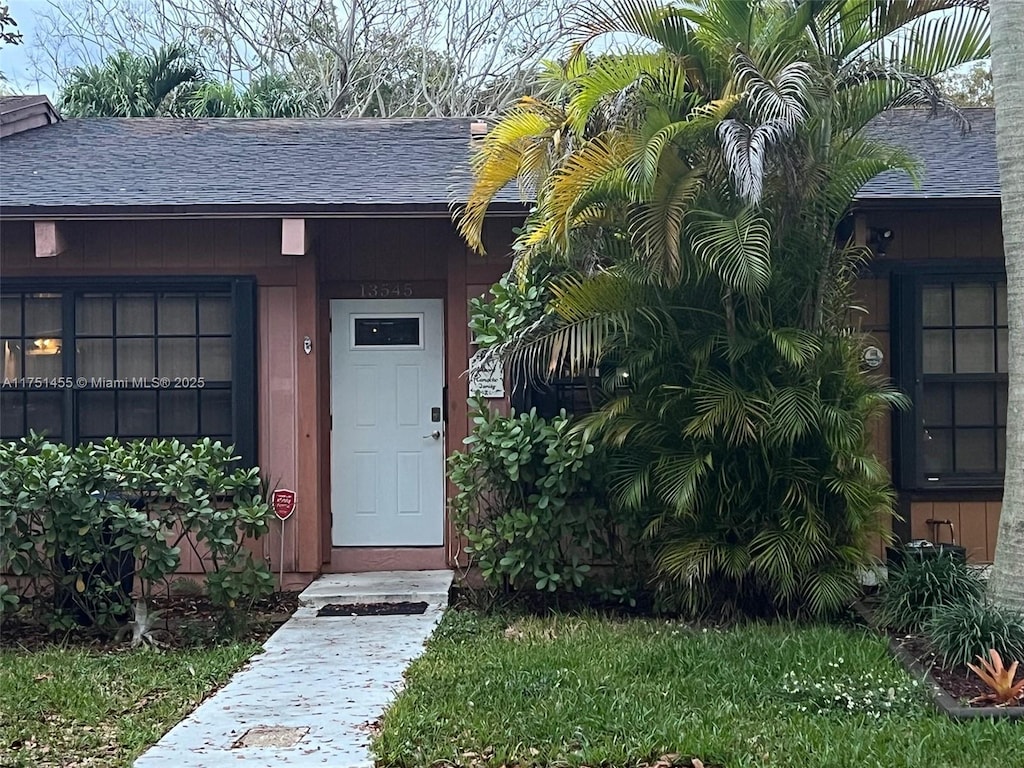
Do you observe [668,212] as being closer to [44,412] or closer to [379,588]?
[379,588]

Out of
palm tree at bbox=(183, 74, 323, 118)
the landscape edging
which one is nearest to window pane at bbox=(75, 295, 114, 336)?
the landscape edging

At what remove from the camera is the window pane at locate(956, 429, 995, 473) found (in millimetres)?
8375

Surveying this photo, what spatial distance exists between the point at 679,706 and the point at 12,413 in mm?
5761

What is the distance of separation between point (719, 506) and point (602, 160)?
226cm

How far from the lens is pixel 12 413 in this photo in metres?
8.26

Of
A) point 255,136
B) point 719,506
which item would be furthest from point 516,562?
point 255,136

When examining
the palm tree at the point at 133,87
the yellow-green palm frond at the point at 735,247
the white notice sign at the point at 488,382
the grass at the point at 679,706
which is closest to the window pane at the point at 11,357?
the white notice sign at the point at 488,382

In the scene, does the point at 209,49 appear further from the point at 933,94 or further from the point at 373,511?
the point at 933,94

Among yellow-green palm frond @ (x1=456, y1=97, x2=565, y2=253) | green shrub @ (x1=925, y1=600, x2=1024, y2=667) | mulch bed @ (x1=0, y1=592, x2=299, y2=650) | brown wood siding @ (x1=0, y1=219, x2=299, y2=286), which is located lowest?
mulch bed @ (x1=0, y1=592, x2=299, y2=650)

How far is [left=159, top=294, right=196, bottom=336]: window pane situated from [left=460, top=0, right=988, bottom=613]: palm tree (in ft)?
8.67

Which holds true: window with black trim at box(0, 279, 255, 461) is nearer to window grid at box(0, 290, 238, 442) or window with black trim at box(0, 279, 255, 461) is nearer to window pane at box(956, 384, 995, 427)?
window grid at box(0, 290, 238, 442)

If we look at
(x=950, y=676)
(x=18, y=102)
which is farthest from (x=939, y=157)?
(x=18, y=102)

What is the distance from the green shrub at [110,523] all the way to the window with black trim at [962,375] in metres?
5.12

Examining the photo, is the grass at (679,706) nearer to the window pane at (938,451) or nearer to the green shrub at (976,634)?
the green shrub at (976,634)
